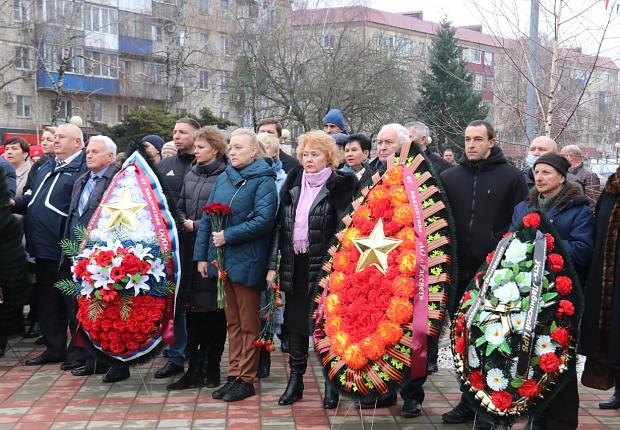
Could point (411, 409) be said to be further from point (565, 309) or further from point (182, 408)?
point (182, 408)

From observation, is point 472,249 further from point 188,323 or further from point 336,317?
point 188,323

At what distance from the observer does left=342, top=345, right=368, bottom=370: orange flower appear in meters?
5.02

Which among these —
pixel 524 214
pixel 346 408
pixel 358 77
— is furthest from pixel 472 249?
pixel 358 77

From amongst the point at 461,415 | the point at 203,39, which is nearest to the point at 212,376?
the point at 461,415

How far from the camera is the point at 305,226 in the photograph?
19.0ft

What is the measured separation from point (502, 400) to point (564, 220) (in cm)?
128

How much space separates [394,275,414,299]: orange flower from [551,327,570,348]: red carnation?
94 cm

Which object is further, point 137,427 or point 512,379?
point 137,427

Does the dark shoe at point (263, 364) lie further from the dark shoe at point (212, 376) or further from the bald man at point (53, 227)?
the bald man at point (53, 227)

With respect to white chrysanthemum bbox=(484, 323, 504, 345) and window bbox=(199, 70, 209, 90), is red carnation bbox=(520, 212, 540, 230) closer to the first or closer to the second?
white chrysanthemum bbox=(484, 323, 504, 345)

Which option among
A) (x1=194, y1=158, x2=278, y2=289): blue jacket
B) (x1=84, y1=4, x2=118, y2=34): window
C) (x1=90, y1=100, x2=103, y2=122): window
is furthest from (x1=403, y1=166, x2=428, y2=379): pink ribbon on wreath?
(x1=90, y1=100, x2=103, y2=122): window

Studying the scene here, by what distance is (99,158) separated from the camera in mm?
6941

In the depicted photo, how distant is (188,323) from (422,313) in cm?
235

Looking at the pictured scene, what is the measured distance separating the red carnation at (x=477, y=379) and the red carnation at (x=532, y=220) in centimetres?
98
